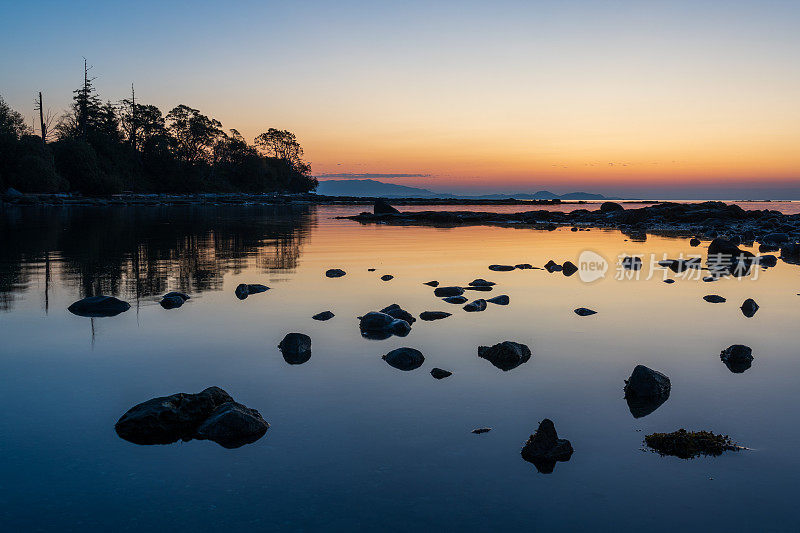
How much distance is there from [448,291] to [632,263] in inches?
443

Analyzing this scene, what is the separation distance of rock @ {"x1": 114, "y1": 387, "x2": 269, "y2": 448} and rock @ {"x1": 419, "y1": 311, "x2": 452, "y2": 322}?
613cm

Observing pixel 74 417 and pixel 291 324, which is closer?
pixel 74 417

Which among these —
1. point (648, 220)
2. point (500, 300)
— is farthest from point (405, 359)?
point (648, 220)

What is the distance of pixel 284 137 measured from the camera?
178750mm

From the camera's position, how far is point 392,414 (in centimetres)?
698

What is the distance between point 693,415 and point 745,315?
7821 millimetres

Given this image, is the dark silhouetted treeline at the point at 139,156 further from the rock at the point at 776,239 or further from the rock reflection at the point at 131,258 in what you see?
the rock at the point at 776,239

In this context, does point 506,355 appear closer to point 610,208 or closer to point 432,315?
point 432,315

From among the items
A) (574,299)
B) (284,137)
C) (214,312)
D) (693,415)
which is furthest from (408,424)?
(284,137)

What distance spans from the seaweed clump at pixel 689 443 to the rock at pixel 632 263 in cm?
1652

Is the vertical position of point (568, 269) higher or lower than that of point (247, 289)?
higher

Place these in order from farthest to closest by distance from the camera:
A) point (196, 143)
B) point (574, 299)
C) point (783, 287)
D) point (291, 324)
A: 1. point (196, 143)
2. point (783, 287)
3. point (574, 299)
4. point (291, 324)

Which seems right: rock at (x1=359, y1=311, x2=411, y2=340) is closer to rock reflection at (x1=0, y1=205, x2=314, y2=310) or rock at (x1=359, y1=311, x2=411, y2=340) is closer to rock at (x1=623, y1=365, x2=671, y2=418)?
rock at (x1=623, y1=365, x2=671, y2=418)

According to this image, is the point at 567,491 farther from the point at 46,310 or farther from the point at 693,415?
the point at 46,310
